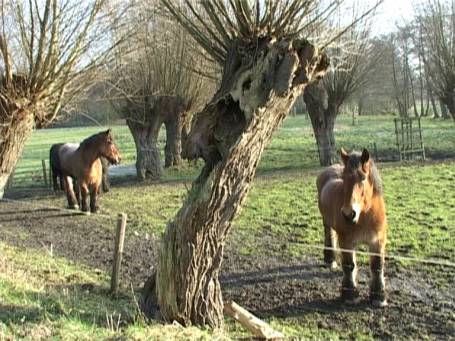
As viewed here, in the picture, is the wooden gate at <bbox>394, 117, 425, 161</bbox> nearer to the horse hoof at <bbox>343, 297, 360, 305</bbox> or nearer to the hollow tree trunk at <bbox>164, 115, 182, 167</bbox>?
the hollow tree trunk at <bbox>164, 115, 182, 167</bbox>

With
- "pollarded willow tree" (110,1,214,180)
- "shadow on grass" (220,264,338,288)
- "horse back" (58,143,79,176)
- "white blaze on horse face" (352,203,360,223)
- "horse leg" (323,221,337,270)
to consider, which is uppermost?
"pollarded willow tree" (110,1,214,180)

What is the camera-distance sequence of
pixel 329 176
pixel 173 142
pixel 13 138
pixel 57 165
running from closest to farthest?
1. pixel 13 138
2. pixel 329 176
3. pixel 57 165
4. pixel 173 142

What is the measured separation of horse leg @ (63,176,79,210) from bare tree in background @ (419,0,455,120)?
1647cm

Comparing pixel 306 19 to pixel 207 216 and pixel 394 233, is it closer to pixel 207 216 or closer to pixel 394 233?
pixel 207 216

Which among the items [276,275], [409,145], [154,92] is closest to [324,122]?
[409,145]

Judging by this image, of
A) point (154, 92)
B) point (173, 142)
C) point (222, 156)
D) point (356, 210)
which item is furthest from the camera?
point (173, 142)

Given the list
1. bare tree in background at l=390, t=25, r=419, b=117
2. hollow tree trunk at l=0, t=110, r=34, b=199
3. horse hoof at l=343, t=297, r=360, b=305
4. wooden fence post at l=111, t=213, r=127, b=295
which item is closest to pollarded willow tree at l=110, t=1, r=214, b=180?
hollow tree trunk at l=0, t=110, r=34, b=199

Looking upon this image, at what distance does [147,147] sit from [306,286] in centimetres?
1429

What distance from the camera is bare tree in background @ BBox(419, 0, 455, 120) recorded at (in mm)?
23516

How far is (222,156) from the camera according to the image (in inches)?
208

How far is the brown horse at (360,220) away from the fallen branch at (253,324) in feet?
5.91

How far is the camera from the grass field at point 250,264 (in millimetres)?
5293

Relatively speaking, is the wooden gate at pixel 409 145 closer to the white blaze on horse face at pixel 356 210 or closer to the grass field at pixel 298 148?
the grass field at pixel 298 148

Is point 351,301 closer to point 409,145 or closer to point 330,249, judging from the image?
point 330,249
